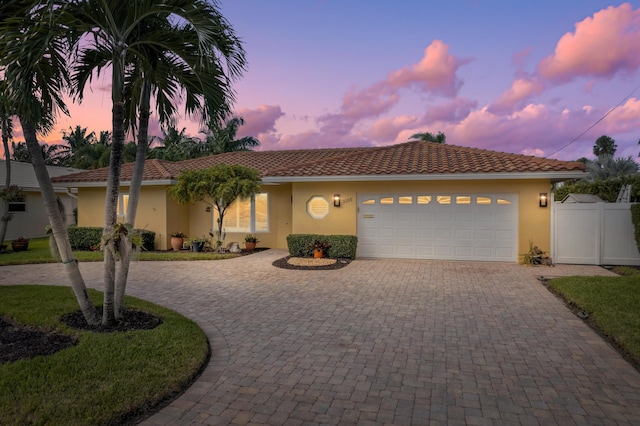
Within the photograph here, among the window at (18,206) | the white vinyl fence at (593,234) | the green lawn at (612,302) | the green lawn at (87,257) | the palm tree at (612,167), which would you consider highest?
the palm tree at (612,167)

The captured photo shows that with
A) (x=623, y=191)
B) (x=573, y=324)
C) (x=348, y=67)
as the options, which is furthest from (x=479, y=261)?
(x=348, y=67)

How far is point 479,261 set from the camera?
12.0 meters

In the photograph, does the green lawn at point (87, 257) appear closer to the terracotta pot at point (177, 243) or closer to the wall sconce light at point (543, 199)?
the terracotta pot at point (177, 243)

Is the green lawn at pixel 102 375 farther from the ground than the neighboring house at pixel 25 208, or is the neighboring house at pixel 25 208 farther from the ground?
the neighboring house at pixel 25 208

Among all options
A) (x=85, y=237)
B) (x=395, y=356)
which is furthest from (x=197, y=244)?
(x=395, y=356)

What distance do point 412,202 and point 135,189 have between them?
9090 mm

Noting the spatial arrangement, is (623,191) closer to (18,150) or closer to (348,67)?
(348,67)

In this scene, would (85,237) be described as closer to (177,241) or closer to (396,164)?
(177,241)

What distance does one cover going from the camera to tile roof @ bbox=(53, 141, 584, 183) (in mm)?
11508

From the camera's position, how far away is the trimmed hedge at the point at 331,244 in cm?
1223

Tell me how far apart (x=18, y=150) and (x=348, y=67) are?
3889cm

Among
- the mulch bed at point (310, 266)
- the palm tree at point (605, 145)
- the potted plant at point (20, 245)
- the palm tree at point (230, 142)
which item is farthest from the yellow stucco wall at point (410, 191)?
the palm tree at point (605, 145)

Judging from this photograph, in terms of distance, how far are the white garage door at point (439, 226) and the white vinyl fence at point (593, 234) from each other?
1164 mm

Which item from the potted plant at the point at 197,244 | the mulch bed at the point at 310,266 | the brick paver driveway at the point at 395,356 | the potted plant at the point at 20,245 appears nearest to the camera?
Result: the brick paver driveway at the point at 395,356
